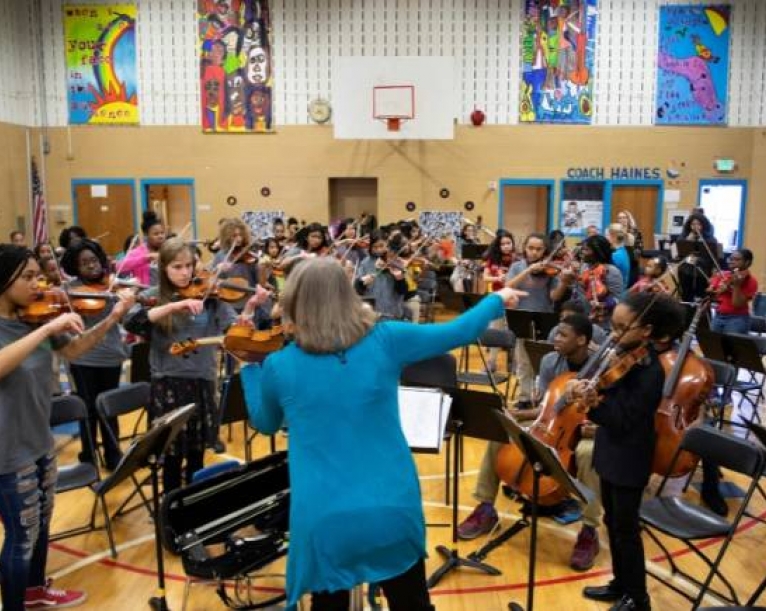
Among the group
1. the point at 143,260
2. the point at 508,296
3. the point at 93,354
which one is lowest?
the point at 93,354

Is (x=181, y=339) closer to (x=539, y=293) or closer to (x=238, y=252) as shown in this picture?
(x=238, y=252)

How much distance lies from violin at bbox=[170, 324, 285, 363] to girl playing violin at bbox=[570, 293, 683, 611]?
1817 millimetres

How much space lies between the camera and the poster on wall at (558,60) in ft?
49.4

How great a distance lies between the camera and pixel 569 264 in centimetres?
751

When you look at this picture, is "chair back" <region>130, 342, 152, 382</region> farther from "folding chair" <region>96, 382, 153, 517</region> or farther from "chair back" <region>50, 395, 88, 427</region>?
"chair back" <region>50, 395, 88, 427</region>

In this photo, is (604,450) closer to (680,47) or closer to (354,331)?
(354,331)

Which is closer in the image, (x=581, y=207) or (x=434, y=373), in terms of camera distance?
(x=434, y=373)

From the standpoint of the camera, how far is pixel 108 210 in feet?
52.4

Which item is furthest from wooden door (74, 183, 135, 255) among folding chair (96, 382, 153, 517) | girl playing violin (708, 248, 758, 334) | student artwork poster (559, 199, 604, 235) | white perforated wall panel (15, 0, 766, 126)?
girl playing violin (708, 248, 758, 334)

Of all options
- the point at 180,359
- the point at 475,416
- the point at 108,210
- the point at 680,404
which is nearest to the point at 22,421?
the point at 180,359

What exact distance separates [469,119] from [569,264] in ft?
29.0

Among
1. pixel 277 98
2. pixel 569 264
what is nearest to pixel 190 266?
pixel 569 264

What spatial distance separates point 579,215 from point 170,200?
360 inches

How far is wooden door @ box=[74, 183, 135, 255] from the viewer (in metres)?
15.9
